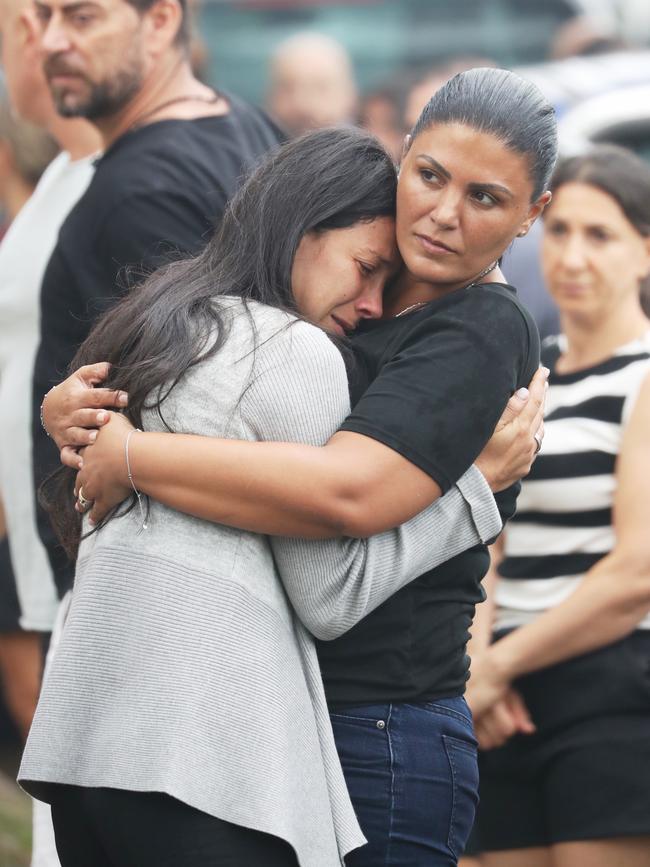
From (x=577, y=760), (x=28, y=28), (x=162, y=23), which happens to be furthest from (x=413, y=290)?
(x=28, y=28)

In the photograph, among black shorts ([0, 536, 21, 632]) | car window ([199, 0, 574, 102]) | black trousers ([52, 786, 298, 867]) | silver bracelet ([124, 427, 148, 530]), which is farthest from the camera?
car window ([199, 0, 574, 102])

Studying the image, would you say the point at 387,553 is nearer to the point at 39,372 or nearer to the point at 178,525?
the point at 178,525

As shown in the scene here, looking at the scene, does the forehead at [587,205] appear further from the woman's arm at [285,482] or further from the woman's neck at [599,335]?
the woman's arm at [285,482]

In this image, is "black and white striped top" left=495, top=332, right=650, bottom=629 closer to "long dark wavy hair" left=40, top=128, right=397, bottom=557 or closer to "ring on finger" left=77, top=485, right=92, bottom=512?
"long dark wavy hair" left=40, top=128, right=397, bottom=557

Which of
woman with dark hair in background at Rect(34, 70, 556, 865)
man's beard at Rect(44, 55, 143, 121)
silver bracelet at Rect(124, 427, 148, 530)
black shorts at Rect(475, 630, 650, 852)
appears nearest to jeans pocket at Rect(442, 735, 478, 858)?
woman with dark hair in background at Rect(34, 70, 556, 865)

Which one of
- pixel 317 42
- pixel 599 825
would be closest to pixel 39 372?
pixel 599 825

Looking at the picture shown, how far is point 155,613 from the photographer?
2.13 metres

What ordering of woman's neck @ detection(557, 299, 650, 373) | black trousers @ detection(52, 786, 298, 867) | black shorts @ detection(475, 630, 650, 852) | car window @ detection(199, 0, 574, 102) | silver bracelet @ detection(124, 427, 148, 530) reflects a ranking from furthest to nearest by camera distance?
1. car window @ detection(199, 0, 574, 102)
2. woman's neck @ detection(557, 299, 650, 373)
3. black shorts @ detection(475, 630, 650, 852)
4. silver bracelet @ detection(124, 427, 148, 530)
5. black trousers @ detection(52, 786, 298, 867)

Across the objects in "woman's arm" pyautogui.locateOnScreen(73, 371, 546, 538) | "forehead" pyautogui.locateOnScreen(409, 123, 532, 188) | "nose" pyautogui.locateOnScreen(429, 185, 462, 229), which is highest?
"forehead" pyautogui.locateOnScreen(409, 123, 532, 188)

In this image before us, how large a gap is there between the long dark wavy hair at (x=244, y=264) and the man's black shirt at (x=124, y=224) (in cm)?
63

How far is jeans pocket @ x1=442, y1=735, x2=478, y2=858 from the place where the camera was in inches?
92.1

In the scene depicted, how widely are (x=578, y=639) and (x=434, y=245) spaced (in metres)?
1.26

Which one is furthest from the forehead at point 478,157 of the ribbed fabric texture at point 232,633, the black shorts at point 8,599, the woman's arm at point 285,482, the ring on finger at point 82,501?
the black shorts at point 8,599

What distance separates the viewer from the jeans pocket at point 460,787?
92.1 inches
